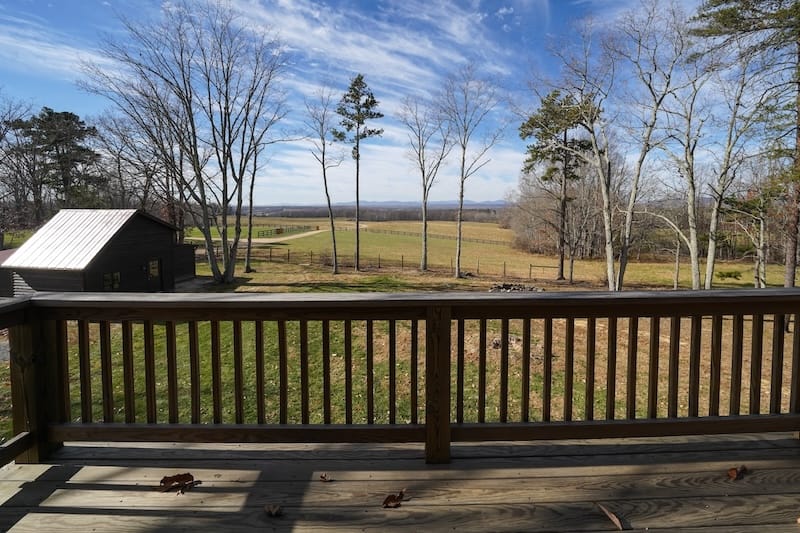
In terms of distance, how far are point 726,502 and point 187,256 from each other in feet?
78.1

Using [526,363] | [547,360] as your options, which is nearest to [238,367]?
[526,363]

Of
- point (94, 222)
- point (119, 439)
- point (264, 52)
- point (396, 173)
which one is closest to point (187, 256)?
point (94, 222)

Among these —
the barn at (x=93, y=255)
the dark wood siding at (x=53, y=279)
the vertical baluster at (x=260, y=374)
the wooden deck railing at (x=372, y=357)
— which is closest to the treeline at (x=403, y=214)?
the barn at (x=93, y=255)

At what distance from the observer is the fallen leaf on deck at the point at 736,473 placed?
2066 millimetres

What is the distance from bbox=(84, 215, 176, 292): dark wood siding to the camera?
1542cm

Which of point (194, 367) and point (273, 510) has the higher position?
point (194, 367)

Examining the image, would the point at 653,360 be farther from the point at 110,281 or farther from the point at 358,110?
the point at 358,110

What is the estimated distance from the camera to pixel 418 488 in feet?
6.60

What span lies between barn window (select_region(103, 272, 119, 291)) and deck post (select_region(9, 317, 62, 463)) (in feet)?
51.4

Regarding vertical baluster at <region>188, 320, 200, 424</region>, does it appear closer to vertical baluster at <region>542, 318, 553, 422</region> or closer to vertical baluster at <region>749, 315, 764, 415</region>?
vertical baluster at <region>542, 318, 553, 422</region>

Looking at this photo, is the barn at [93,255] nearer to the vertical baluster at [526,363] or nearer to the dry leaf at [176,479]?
the dry leaf at [176,479]

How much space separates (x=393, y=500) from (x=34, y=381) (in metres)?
1.84

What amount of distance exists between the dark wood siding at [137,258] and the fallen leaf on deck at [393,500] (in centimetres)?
1628

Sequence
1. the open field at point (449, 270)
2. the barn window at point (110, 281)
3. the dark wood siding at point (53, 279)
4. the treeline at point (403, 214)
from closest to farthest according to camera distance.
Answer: the dark wood siding at point (53, 279) < the barn window at point (110, 281) < the open field at point (449, 270) < the treeline at point (403, 214)
